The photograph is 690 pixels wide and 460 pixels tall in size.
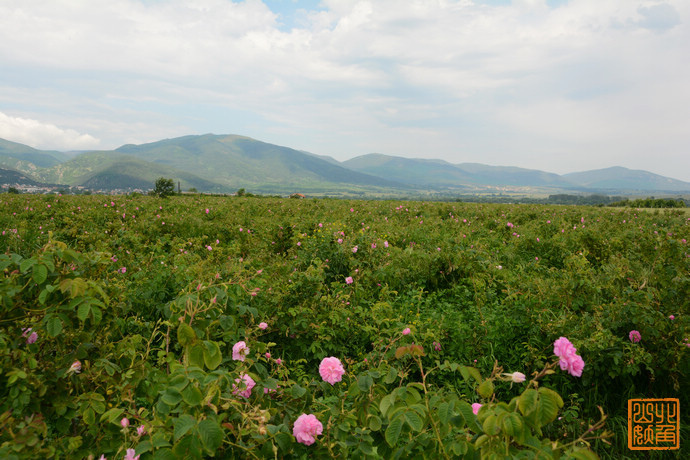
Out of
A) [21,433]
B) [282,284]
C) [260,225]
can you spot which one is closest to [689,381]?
[282,284]

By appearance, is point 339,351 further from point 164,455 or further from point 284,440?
point 164,455

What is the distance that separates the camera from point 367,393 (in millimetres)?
1857

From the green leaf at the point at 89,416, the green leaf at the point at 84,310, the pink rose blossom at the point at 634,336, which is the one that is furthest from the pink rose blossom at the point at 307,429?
the pink rose blossom at the point at 634,336

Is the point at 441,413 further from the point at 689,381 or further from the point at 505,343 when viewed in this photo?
the point at 689,381

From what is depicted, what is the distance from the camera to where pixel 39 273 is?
177 cm

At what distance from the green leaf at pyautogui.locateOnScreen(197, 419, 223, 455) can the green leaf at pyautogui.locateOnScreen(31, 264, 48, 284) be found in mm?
1242

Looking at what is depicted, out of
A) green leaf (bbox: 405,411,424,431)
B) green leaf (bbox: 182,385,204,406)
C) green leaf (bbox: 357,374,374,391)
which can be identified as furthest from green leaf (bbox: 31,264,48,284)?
green leaf (bbox: 405,411,424,431)

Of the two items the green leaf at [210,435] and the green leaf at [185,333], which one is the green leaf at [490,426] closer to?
the green leaf at [210,435]

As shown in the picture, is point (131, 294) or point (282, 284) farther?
point (282, 284)

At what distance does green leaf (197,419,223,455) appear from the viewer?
49.2 inches

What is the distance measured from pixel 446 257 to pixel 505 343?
75.7 inches

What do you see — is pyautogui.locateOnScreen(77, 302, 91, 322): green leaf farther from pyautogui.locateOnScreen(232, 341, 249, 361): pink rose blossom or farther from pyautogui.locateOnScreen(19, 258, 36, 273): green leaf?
pyautogui.locateOnScreen(232, 341, 249, 361): pink rose blossom
